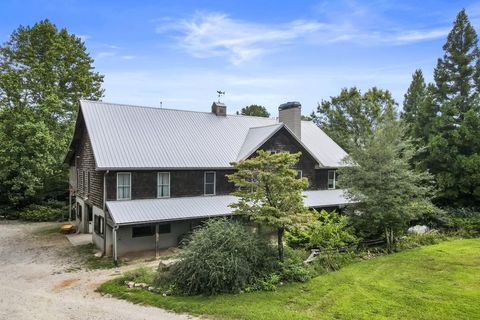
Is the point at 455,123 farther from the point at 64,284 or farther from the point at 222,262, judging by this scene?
the point at 64,284

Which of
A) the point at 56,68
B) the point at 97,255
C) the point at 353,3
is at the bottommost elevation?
the point at 97,255

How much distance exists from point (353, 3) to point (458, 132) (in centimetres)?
1870

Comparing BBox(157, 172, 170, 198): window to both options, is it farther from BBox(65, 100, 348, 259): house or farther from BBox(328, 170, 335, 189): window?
BBox(328, 170, 335, 189): window

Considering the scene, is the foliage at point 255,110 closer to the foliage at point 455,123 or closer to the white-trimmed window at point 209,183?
the foliage at point 455,123

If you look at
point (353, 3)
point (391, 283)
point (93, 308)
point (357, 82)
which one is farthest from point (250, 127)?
point (357, 82)

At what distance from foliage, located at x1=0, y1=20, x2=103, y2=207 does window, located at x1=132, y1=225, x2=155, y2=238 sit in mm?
15031

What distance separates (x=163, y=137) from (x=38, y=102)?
1742 cm

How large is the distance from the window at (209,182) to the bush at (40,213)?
16147mm

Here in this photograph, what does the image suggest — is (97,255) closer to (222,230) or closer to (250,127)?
(222,230)

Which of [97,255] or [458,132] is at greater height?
[458,132]

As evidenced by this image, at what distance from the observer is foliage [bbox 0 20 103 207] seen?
93.5ft

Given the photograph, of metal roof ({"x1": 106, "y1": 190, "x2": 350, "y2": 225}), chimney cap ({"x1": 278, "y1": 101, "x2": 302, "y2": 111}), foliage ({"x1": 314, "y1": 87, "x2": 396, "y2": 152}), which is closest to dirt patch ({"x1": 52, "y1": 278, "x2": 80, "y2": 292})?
metal roof ({"x1": 106, "y1": 190, "x2": 350, "y2": 225})

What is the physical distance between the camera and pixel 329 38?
20.6 meters

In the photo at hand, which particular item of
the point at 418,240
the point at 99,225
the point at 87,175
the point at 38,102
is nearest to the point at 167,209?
the point at 99,225
